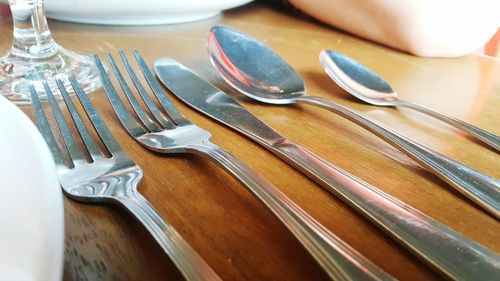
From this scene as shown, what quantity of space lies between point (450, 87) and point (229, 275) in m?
0.33

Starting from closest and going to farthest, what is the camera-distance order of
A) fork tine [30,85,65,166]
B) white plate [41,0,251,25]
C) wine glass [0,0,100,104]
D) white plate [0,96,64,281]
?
white plate [0,96,64,281]
fork tine [30,85,65,166]
wine glass [0,0,100,104]
white plate [41,0,251,25]

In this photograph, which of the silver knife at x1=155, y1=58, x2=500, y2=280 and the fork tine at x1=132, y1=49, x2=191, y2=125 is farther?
the fork tine at x1=132, y1=49, x2=191, y2=125

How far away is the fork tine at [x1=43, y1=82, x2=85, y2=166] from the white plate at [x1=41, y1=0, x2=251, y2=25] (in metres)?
0.23

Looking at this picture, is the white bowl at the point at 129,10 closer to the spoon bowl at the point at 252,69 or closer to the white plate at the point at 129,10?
the white plate at the point at 129,10

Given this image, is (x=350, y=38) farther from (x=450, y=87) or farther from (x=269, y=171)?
(x=269, y=171)

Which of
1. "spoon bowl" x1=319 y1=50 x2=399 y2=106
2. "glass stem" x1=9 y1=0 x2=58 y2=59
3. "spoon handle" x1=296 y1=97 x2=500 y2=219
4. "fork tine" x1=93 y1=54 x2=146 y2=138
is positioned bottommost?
"spoon bowl" x1=319 y1=50 x2=399 y2=106

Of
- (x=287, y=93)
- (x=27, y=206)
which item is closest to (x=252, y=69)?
(x=287, y=93)

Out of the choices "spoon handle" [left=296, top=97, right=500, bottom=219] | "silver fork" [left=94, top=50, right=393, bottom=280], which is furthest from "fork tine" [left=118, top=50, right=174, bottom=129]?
"spoon handle" [left=296, top=97, right=500, bottom=219]

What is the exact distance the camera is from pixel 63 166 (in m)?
Result: 0.23

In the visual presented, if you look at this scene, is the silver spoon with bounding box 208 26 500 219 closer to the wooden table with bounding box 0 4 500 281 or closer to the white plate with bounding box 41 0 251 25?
the wooden table with bounding box 0 4 500 281

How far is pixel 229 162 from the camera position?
244 millimetres

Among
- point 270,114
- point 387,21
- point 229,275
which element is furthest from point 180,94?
point 387,21

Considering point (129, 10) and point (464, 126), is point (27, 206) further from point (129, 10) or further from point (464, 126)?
point (129, 10)

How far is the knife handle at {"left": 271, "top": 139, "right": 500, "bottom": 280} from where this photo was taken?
6.9 inches
